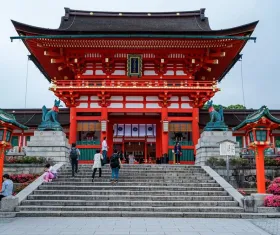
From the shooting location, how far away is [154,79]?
2383 cm

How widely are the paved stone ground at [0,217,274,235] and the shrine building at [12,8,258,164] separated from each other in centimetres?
1192

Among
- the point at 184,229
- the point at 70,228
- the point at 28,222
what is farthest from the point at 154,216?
the point at 28,222

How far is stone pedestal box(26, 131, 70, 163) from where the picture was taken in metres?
18.3

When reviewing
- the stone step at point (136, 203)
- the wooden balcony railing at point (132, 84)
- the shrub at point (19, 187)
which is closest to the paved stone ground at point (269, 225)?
the stone step at point (136, 203)

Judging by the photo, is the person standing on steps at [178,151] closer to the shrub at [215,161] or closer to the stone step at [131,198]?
the shrub at [215,161]

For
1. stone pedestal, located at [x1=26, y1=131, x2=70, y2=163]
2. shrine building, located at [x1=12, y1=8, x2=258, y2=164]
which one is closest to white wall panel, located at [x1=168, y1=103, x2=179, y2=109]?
shrine building, located at [x1=12, y1=8, x2=258, y2=164]

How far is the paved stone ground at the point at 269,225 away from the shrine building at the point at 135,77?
11774 mm

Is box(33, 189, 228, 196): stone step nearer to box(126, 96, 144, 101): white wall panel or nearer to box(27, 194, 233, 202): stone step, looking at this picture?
box(27, 194, 233, 202): stone step

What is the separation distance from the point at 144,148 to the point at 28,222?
1713 centimetres

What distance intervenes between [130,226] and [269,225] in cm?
447

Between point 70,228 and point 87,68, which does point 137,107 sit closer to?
point 87,68

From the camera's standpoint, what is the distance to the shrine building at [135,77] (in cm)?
2155

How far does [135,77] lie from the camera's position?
77.8ft

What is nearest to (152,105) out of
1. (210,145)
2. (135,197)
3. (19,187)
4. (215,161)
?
(210,145)
